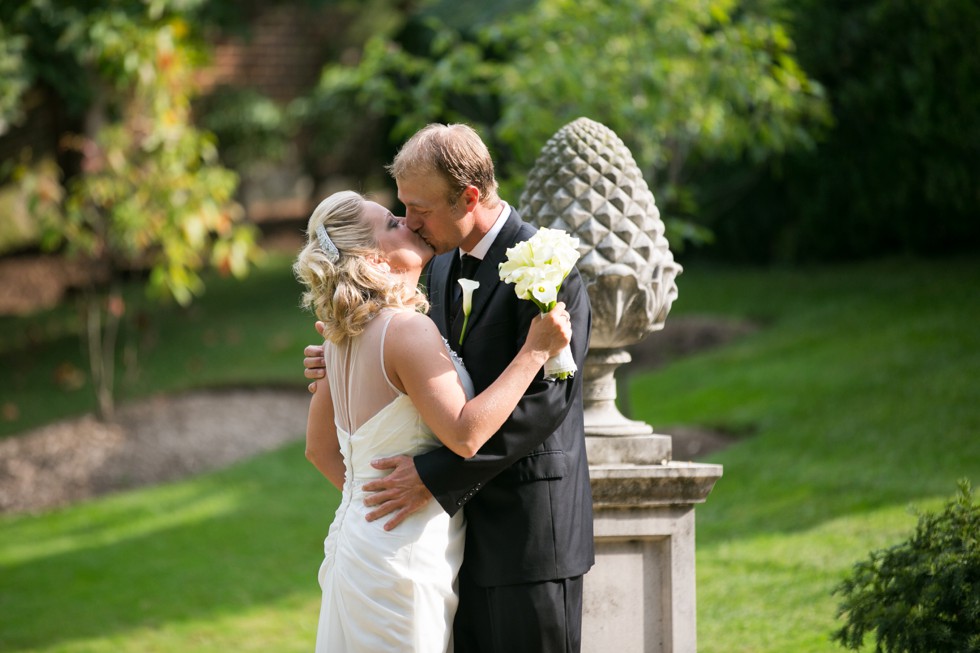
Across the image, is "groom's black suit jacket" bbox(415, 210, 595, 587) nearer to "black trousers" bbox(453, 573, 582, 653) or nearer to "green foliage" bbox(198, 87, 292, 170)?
"black trousers" bbox(453, 573, 582, 653)

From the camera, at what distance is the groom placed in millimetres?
3016

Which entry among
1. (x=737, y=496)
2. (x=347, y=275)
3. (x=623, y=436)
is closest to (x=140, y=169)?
(x=737, y=496)

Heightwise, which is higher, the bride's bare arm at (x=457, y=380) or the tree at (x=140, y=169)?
the tree at (x=140, y=169)

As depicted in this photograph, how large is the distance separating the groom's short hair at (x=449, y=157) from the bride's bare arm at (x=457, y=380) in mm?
408

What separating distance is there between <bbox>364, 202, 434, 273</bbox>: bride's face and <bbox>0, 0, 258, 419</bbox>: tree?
21.6 ft

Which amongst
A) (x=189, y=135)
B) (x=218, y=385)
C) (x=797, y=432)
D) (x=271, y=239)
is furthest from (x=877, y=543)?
(x=271, y=239)

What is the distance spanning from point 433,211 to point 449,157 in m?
0.16

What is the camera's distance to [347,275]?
9.95ft

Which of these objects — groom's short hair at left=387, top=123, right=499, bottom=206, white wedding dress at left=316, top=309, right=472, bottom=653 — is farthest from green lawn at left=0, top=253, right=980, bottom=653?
groom's short hair at left=387, top=123, right=499, bottom=206

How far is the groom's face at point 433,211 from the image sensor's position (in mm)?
3041

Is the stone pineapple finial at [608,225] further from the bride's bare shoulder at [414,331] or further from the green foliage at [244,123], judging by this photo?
the green foliage at [244,123]

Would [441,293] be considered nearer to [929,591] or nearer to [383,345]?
[383,345]

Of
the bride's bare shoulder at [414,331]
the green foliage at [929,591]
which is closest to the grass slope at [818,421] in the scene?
the green foliage at [929,591]

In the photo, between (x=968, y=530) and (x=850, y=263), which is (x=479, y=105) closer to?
(x=850, y=263)
